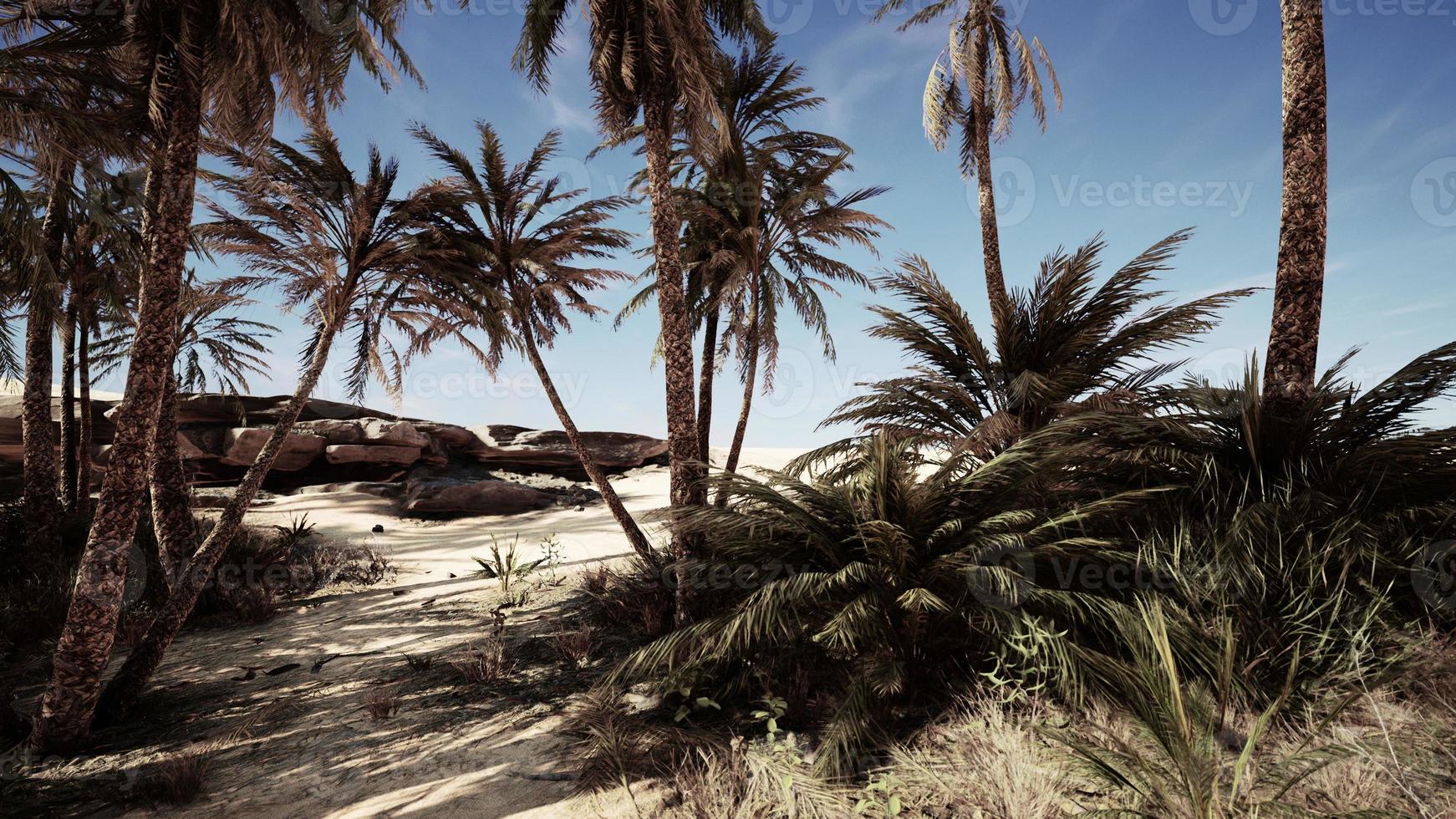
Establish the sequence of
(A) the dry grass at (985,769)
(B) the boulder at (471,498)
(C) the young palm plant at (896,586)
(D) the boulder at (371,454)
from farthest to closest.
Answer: (D) the boulder at (371,454), (B) the boulder at (471,498), (C) the young palm plant at (896,586), (A) the dry grass at (985,769)

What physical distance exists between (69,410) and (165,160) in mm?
11231

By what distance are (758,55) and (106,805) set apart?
13953 millimetres

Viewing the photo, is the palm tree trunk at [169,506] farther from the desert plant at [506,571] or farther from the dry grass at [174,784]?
the dry grass at [174,784]

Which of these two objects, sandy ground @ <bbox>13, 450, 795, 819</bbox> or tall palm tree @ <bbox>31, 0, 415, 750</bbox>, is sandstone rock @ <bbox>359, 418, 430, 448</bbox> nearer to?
sandy ground @ <bbox>13, 450, 795, 819</bbox>

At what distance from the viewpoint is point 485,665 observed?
20.4ft

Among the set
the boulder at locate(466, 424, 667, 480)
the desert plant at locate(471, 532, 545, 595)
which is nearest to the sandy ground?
the desert plant at locate(471, 532, 545, 595)

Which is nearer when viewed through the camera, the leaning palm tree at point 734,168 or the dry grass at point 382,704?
the dry grass at point 382,704

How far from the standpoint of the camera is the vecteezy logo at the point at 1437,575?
3.77 metres

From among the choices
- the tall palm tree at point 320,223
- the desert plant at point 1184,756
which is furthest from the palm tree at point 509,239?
the desert plant at point 1184,756

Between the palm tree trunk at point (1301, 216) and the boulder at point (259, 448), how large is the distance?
2252 centimetres

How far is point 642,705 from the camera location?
5.18m

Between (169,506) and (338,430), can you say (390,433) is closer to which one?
(338,430)

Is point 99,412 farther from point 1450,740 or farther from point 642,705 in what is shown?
point 1450,740

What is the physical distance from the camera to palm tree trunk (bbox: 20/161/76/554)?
400 inches
